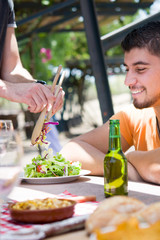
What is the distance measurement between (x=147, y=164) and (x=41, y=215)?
2.80ft

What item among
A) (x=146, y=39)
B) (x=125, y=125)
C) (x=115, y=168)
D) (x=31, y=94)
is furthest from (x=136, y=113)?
(x=115, y=168)

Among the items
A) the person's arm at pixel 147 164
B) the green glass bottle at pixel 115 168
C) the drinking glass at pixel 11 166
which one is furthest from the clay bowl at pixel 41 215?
the person's arm at pixel 147 164

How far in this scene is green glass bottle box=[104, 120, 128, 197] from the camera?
1.30m

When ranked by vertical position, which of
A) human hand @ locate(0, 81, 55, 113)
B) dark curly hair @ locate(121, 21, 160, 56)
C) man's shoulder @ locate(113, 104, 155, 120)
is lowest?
man's shoulder @ locate(113, 104, 155, 120)

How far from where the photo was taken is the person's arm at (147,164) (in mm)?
1643

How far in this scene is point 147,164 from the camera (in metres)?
1.72

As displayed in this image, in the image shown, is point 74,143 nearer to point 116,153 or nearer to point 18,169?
point 116,153

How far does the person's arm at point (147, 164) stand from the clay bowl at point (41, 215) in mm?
731

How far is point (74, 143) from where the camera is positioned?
2.14 meters

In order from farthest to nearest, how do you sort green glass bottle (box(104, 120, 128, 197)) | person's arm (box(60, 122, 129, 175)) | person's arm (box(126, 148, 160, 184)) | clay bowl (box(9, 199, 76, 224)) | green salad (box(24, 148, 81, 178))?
person's arm (box(60, 122, 129, 175)) < green salad (box(24, 148, 81, 178)) < person's arm (box(126, 148, 160, 184)) < green glass bottle (box(104, 120, 128, 197)) < clay bowl (box(9, 199, 76, 224))

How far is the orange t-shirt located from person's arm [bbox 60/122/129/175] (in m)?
0.18

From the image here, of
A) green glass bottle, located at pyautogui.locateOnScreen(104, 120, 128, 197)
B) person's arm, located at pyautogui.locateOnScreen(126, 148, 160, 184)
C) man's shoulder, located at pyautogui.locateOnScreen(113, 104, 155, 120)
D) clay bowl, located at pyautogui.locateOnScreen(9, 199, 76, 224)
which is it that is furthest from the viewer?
man's shoulder, located at pyautogui.locateOnScreen(113, 104, 155, 120)

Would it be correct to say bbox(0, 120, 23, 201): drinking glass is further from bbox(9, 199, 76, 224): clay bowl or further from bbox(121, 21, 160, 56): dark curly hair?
bbox(121, 21, 160, 56): dark curly hair

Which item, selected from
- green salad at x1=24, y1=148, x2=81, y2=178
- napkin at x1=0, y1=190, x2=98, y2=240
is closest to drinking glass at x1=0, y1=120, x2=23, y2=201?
napkin at x1=0, y1=190, x2=98, y2=240
